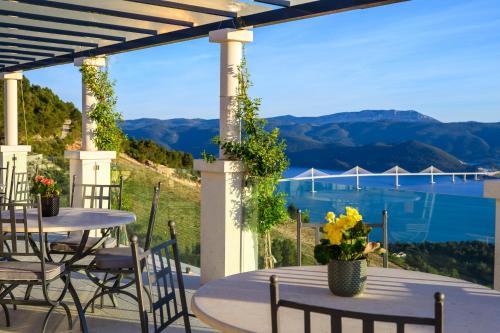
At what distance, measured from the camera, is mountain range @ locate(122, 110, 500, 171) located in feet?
28.9

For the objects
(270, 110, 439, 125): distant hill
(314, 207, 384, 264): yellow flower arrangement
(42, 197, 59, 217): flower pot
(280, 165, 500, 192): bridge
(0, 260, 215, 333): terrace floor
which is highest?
(270, 110, 439, 125): distant hill

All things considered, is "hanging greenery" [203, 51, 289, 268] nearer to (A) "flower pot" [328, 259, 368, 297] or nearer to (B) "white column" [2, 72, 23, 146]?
(A) "flower pot" [328, 259, 368, 297]

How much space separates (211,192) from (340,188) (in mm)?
1203

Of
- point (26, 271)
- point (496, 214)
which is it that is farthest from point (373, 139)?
point (26, 271)

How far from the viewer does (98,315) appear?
461 cm

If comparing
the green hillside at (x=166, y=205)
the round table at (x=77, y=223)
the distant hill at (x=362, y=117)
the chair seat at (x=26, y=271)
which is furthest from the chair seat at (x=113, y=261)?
the distant hill at (x=362, y=117)

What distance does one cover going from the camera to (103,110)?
7879mm

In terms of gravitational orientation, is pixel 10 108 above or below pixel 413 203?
above

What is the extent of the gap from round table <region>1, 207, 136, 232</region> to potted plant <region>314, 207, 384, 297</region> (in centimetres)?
211

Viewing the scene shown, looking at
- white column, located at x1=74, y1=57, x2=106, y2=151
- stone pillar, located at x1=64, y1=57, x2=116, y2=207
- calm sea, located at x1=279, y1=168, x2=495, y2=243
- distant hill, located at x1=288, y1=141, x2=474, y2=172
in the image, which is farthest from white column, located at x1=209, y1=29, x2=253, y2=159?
distant hill, located at x1=288, y1=141, x2=474, y2=172

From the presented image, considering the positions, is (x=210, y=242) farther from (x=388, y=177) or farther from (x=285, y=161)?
(x=388, y=177)

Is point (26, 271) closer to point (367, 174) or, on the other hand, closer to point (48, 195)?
point (48, 195)

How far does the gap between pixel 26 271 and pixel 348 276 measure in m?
2.31

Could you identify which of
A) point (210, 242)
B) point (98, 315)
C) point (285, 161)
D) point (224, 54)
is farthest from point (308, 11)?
point (98, 315)
